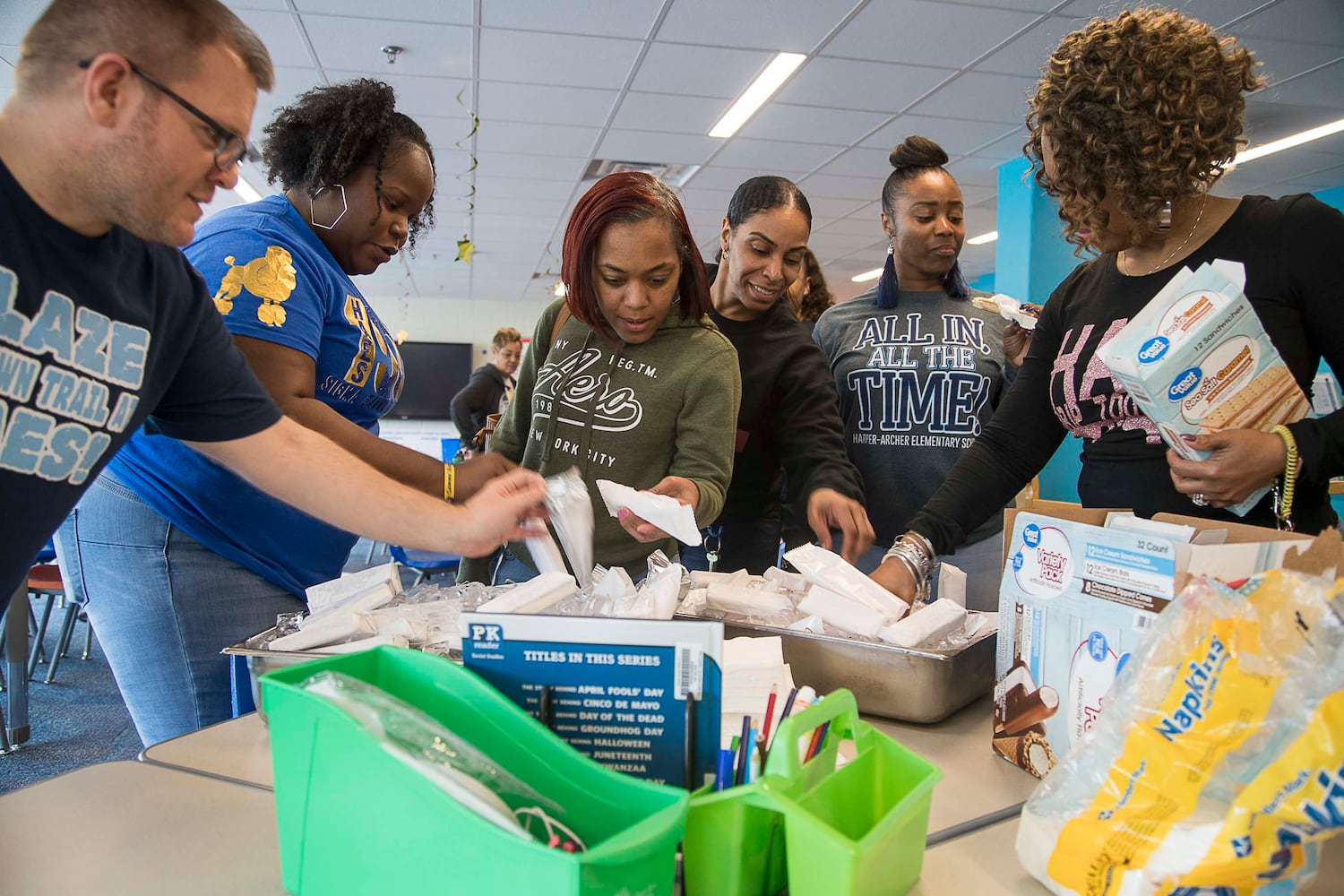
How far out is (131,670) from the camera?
4.18 feet

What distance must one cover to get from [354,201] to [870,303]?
4.39 feet

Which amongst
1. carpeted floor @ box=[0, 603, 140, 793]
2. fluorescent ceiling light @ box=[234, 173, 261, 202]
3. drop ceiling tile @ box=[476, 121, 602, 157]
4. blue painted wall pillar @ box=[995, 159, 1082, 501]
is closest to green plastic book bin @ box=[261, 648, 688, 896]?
carpeted floor @ box=[0, 603, 140, 793]

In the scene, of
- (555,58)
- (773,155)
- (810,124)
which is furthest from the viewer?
(773,155)

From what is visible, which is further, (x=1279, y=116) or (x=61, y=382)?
(x=1279, y=116)

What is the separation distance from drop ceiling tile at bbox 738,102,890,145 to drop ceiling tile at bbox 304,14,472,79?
1758 millimetres

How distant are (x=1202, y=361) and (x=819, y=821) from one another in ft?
2.40

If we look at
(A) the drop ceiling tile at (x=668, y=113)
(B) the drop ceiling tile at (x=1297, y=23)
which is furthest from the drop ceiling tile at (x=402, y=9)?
(B) the drop ceiling tile at (x=1297, y=23)

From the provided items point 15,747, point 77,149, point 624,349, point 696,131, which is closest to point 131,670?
point 77,149

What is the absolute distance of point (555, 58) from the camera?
4.36 m

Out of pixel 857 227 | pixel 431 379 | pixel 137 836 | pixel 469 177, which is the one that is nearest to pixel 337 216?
pixel 137 836

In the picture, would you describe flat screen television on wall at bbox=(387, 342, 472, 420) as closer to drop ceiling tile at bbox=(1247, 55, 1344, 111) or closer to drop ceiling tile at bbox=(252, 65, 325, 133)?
drop ceiling tile at bbox=(252, 65, 325, 133)

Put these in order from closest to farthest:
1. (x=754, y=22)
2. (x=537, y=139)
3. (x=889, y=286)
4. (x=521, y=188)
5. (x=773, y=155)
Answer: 1. (x=889, y=286)
2. (x=754, y=22)
3. (x=537, y=139)
4. (x=773, y=155)
5. (x=521, y=188)

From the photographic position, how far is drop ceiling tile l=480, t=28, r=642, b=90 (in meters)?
4.14

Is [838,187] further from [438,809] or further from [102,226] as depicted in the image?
[438,809]
